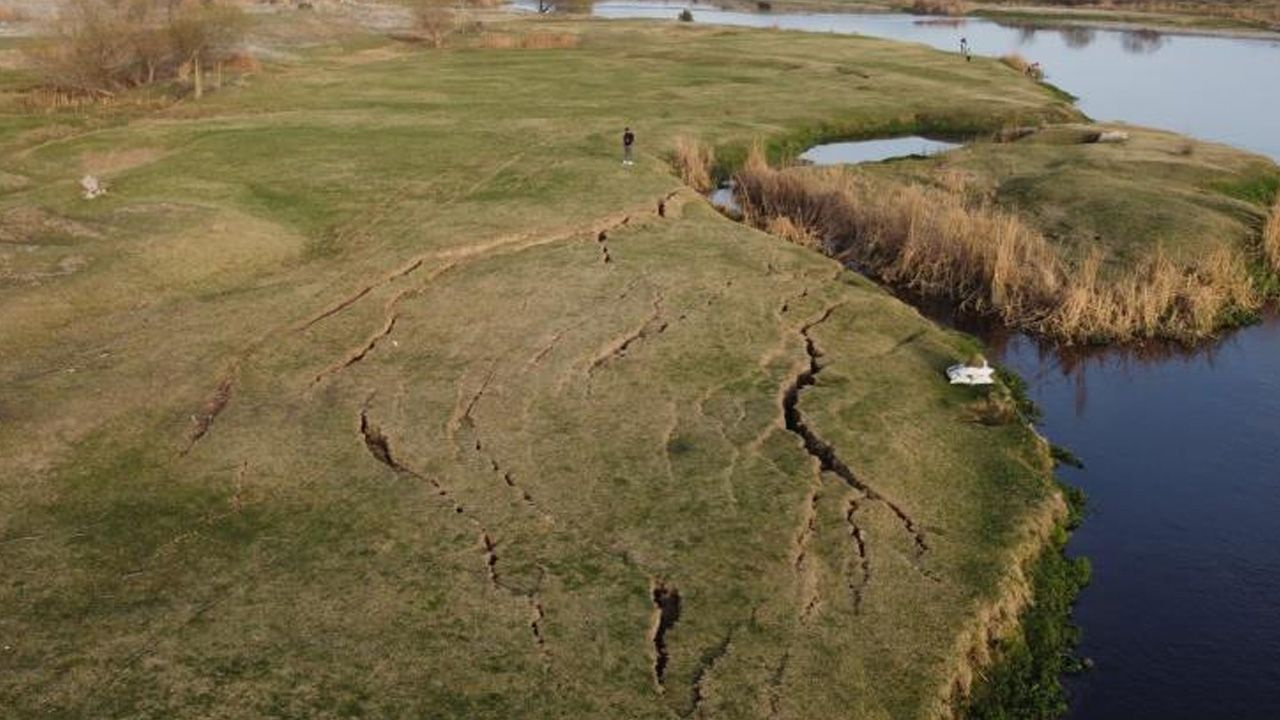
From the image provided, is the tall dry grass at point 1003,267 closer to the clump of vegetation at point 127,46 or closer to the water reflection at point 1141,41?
the clump of vegetation at point 127,46

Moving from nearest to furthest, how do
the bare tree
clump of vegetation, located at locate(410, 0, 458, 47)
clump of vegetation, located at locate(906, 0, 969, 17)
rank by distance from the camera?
the bare tree
clump of vegetation, located at locate(410, 0, 458, 47)
clump of vegetation, located at locate(906, 0, 969, 17)

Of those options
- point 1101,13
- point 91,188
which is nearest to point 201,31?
point 91,188

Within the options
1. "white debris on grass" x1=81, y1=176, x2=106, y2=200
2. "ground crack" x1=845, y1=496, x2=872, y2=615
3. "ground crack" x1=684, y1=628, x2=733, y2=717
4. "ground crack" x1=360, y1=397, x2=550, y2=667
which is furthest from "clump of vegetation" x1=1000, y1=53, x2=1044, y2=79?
"ground crack" x1=684, y1=628, x2=733, y2=717

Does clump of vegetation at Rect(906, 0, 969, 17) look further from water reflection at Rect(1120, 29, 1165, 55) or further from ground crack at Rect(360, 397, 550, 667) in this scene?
ground crack at Rect(360, 397, 550, 667)

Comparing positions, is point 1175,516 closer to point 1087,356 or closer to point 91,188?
point 1087,356

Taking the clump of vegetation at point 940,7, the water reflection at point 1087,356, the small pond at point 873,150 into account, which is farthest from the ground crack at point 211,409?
the clump of vegetation at point 940,7

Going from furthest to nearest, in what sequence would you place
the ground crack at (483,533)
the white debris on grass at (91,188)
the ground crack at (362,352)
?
the white debris on grass at (91,188) < the ground crack at (362,352) < the ground crack at (483,533)
